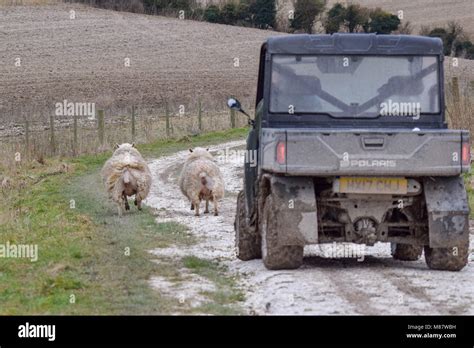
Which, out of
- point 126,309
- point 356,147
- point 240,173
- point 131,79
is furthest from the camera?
point 131,79

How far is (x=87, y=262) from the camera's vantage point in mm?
13531

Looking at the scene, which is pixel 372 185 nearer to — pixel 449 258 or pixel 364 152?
pixel 364 152

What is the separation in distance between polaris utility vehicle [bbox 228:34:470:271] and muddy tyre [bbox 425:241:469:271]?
14mm

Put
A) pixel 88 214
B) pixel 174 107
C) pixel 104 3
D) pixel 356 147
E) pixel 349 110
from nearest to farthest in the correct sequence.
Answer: pixel 356 147 → pixel 349 110 → pixel 88 214 → pixel 174 107 → pixel 104 3

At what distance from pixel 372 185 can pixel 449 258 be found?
50.3 inches

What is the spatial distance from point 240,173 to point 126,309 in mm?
16987

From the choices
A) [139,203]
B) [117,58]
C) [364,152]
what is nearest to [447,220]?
[364,152]

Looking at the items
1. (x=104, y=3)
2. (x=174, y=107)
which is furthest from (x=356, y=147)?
(x=104, y=3)

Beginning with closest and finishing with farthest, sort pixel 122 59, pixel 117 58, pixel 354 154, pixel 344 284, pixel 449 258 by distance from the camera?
1. pixel 344 284
2. pixel 354 154
3. pixel 449 258
4. pixel 122 59
5. pixel 117 58

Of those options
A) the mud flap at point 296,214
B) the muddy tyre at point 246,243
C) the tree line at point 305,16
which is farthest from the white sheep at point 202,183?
the tree line at point 305,16

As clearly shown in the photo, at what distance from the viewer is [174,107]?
158 ft

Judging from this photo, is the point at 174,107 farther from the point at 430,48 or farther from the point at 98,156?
the point at 430,48

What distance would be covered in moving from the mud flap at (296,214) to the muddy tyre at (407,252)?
7.46 feet
